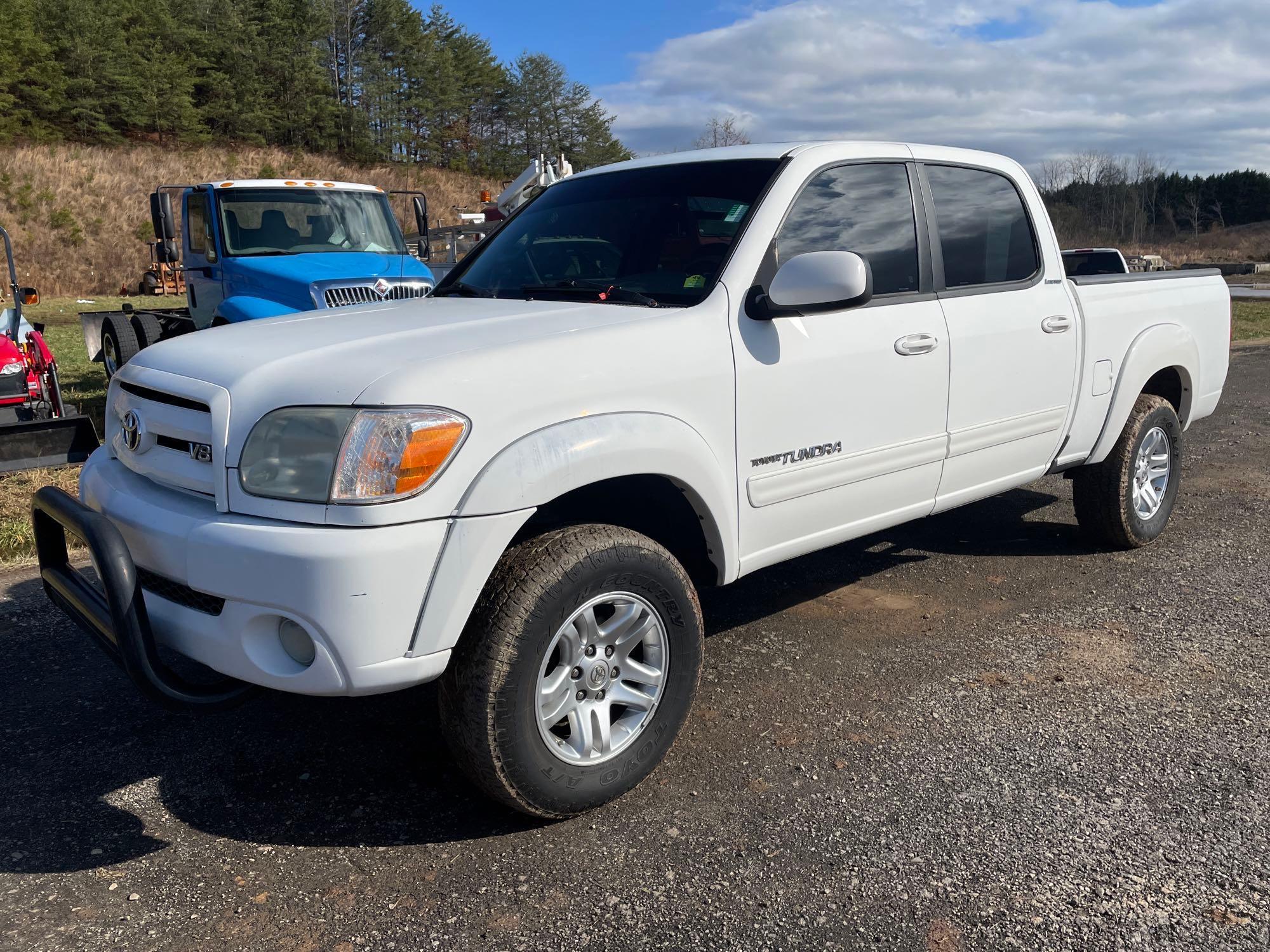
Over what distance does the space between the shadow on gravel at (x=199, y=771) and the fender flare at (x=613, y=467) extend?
1.02m

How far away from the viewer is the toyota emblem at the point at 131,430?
311cm

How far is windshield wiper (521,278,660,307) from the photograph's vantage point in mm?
3410

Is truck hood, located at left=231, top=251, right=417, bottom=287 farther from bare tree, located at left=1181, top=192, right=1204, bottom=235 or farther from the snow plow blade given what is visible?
bare tree, located at left=1181, top=192, right=1204, bottom=235

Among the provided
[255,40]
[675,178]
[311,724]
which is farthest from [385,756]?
[255,40]

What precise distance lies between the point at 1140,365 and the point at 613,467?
349 centimetres

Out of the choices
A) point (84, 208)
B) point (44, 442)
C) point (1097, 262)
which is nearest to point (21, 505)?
point (44, 442)

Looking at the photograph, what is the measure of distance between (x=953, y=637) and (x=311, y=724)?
8.64 feet

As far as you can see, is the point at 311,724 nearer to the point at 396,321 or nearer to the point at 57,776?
the point at 57,776

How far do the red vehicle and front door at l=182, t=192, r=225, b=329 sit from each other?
2.13 meters

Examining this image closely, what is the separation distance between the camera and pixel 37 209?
35.9m

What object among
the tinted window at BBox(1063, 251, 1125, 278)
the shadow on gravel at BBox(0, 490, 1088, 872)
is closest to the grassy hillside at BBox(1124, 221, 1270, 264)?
the tinted window at BBox(1063, 251, 1125, 278)

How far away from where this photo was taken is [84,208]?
3691 centimetres

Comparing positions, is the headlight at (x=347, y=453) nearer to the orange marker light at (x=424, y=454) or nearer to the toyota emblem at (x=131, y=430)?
the orange marker light at (x=424, y=454)

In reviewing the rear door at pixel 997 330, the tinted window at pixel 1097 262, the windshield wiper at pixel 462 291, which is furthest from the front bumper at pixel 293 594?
the tinted window at pixel 1097 262
